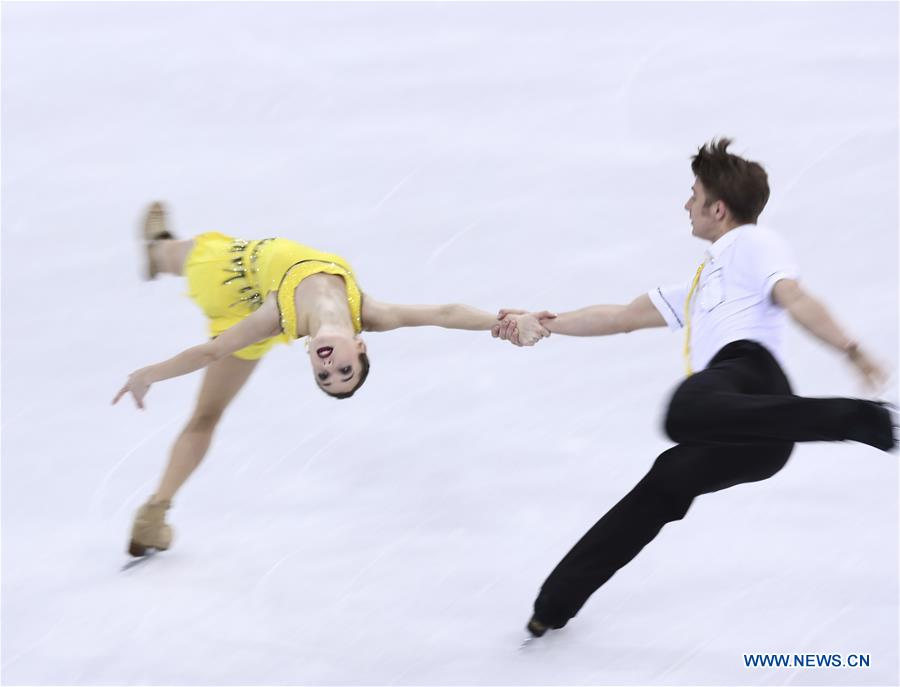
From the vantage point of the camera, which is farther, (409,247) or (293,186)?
(293,186)

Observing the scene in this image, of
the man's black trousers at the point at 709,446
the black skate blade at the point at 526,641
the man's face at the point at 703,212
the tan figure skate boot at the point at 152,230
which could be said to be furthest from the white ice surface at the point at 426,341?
the man's face at the point at 703,212

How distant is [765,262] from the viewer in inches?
140

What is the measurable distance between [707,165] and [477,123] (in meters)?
4.63

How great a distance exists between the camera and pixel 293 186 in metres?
7.81

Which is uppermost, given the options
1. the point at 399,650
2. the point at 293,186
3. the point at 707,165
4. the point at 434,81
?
the point at 434,81

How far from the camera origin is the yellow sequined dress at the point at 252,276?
4.22 metres

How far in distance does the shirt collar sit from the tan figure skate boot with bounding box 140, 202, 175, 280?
7.79ft

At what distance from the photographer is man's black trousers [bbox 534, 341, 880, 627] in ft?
10.7

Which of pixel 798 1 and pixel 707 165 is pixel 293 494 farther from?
pixel 798 1

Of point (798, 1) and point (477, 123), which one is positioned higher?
point (798, 1)

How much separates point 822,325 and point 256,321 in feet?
5.99

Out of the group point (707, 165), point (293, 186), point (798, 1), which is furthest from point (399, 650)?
point (798, 1)

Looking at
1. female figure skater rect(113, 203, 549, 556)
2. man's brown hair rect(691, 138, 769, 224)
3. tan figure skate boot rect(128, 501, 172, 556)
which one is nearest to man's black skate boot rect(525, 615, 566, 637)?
female figure skater rect(113, 203, 549, 556)

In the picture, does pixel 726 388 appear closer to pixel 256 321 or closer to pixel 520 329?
pixel 520 329
